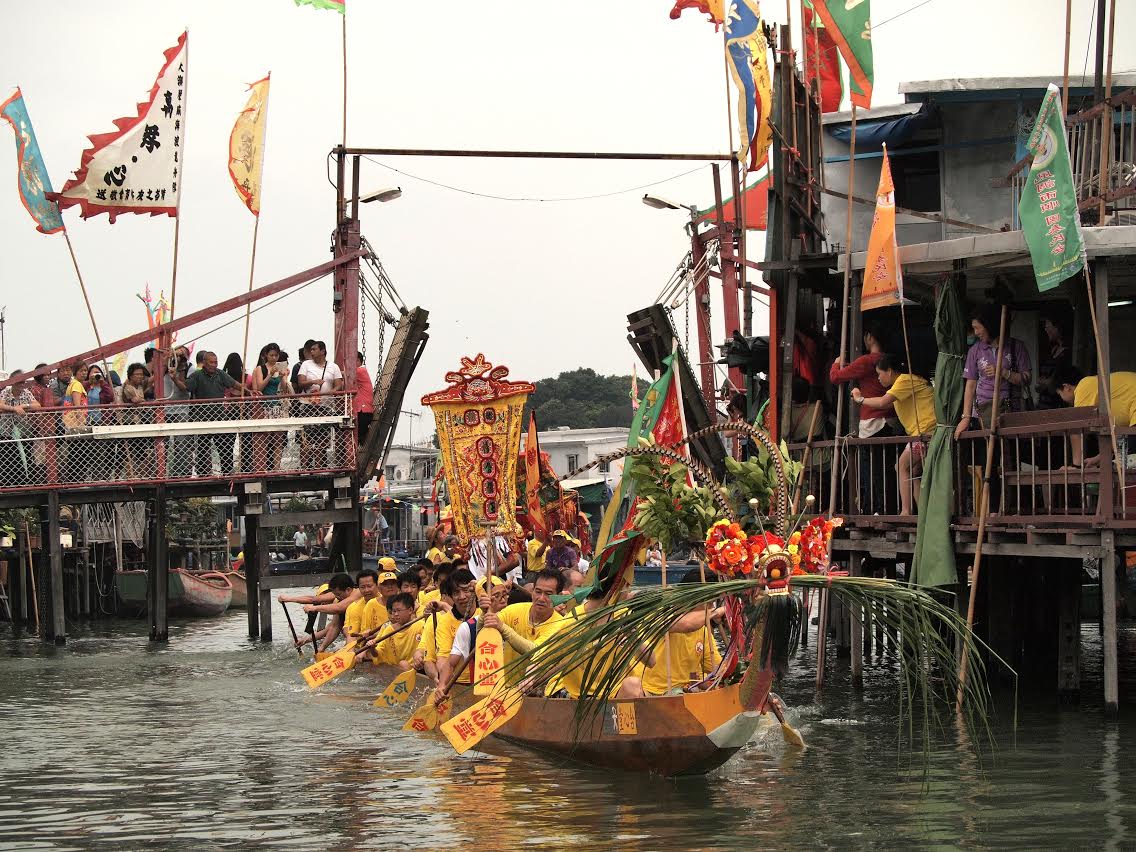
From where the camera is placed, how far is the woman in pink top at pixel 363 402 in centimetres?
2666

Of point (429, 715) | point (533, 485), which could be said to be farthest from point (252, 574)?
point (429, 715)

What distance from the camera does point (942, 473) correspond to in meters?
15.6

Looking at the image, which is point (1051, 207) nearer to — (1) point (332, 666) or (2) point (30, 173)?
(1) point (332, 666)

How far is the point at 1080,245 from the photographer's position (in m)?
13.5

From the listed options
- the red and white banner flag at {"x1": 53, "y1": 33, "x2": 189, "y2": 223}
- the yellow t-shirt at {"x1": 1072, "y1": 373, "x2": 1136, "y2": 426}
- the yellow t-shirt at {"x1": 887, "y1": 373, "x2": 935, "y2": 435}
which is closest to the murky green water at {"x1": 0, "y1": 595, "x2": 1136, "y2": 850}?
the yellow t-shirt at {"x1": 1072, "y1": 373, "x2": 1136, "y2": 426}

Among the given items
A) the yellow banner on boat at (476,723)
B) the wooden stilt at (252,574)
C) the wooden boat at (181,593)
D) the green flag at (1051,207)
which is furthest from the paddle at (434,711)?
the wooden boat at (181,593)

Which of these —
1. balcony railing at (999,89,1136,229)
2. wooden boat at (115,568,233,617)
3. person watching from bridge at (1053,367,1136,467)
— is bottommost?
wooden boat at (115,568,233,617)

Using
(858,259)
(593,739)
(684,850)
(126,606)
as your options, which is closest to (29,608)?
(126,606)

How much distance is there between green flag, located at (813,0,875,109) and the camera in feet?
59.6

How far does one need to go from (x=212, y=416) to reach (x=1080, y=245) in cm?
1607

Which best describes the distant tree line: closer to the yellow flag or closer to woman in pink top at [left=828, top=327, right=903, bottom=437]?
the yellow flag

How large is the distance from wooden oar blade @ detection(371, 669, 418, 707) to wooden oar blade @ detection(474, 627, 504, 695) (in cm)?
361

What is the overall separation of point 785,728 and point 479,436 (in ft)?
36.9

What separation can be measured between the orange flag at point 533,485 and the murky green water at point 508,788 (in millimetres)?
8160
